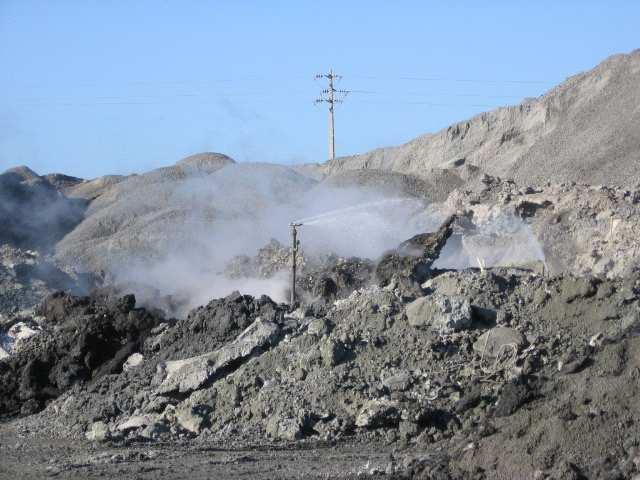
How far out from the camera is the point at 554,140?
48.5 metres

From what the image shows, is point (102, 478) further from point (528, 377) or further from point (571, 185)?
point (571, 185)

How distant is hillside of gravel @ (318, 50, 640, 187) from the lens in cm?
4369

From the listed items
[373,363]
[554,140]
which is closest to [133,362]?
[373,363]

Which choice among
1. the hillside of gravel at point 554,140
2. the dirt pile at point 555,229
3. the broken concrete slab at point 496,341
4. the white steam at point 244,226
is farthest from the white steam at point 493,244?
the broken concrete slab at point 496,341

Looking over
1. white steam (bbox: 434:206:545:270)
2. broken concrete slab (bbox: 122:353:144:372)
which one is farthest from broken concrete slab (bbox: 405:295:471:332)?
white steam (bbox: 434:206:545:270)

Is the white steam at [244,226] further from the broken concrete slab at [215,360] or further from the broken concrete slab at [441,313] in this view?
the broken concrete slab at [441,313]

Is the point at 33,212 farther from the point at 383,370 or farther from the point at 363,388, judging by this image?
the point at 363,388

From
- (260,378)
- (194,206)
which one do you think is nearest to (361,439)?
(260,378)

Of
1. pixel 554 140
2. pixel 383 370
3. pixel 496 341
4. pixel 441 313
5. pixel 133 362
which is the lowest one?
pixel 133 362

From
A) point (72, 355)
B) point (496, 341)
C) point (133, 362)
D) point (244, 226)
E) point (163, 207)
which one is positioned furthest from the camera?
point (163, 207)

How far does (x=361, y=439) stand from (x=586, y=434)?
5211 millimetres

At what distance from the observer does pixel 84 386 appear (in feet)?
78.4

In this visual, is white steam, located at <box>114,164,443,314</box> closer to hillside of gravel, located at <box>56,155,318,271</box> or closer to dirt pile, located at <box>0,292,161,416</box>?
hillside of gravel, located at <box>56,155,318,271</box>

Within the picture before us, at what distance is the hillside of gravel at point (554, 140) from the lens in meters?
43.7
